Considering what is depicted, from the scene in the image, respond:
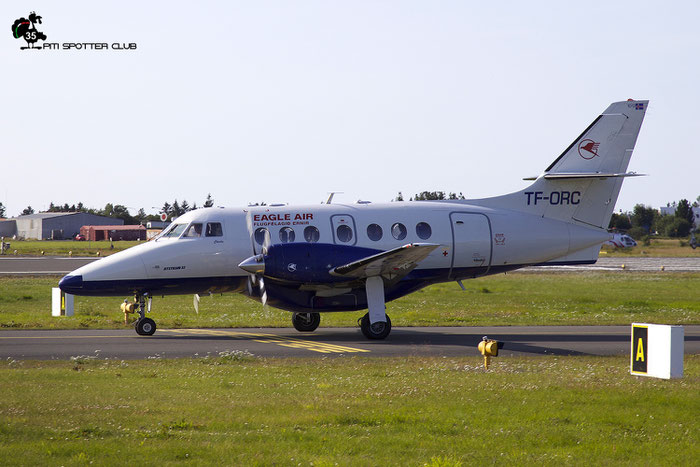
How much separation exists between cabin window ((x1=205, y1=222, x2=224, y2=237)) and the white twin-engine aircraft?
32 millimetres

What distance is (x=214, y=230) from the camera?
2395 cm

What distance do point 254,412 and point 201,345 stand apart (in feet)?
→ 31.6

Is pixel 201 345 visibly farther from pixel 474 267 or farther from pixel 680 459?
pixel 680 459

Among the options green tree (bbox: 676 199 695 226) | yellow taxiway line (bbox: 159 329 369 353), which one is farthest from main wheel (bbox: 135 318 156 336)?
green tree (bbox: 676 199 695 226)

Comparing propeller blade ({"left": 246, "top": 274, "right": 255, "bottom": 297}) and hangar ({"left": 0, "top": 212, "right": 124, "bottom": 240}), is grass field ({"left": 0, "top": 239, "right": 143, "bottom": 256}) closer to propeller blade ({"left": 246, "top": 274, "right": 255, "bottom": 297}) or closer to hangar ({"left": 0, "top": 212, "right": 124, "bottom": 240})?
hangar ({"left": 0, "top": 212, "right": 124, "bottom": 240})

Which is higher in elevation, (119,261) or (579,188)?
(579,188)

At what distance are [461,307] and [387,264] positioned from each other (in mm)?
13247

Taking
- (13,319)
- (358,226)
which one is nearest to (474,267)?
(358,226)

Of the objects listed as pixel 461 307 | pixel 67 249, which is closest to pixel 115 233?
pixel 67 249

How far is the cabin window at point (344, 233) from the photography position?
946 inches

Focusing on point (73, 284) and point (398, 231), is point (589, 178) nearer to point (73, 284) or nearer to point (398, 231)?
point (398, 231)

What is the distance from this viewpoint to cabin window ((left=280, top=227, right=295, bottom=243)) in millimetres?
23875

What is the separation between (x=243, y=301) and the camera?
3834 cm

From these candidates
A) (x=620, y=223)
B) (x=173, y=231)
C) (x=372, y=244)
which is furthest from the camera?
→ (x=620, y=223)
